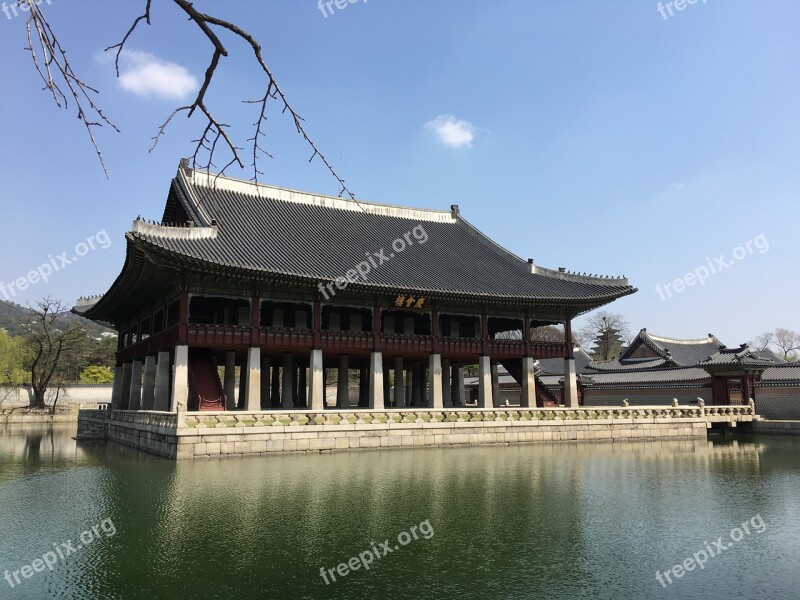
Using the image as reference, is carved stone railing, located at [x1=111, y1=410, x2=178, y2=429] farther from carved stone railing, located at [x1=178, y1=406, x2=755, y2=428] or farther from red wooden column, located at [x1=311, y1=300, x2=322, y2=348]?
red wooden column, located at [x1=311, y1=300, x2=322, y2=348]

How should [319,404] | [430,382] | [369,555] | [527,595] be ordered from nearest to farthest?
[527,595], [369,555], [319,404], [430,382]

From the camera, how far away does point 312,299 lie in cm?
3222

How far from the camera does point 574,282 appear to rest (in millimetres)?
41281

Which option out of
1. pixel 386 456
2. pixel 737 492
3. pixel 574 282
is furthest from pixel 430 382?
pixel 737 492

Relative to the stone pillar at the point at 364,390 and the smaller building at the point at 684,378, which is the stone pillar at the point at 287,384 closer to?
the stone pillar at the point at 364,390

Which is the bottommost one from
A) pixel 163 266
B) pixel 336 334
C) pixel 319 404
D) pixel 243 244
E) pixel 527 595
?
pixel 527 595

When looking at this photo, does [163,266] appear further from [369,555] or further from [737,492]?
[737,492]

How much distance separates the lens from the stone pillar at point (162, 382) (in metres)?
31.2

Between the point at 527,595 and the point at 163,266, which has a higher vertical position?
the point at 163,266

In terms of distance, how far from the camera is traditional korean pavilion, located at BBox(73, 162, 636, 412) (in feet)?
97.5

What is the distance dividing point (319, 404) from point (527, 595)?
23026 millimetres

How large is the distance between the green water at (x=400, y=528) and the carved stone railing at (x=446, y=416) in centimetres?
263

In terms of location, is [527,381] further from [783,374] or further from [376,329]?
[783,374]

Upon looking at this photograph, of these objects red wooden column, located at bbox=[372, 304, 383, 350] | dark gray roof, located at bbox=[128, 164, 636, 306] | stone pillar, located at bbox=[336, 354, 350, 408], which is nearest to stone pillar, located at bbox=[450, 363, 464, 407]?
dark gray roof, located at bbox=[128, 164, 636, 306]
